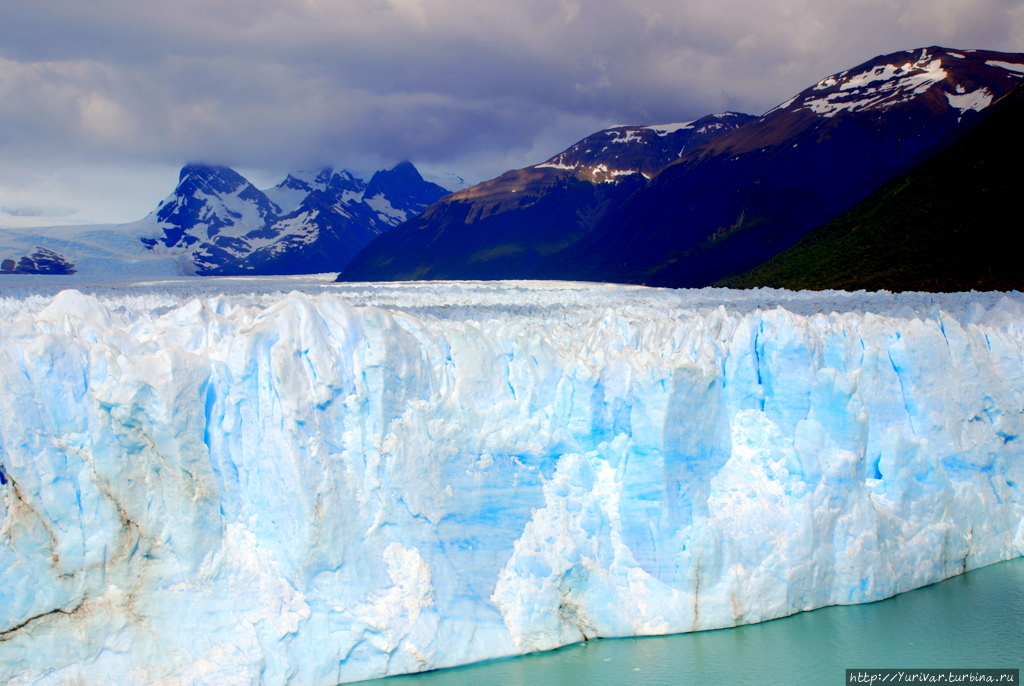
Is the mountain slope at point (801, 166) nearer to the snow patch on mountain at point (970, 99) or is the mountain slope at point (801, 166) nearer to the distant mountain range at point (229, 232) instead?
the snow patch on mountain at point (970, 99)

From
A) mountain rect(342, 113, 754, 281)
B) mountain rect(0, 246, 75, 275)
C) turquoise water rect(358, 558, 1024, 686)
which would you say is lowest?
turquoise water rect(358, 558, 1024, 686)

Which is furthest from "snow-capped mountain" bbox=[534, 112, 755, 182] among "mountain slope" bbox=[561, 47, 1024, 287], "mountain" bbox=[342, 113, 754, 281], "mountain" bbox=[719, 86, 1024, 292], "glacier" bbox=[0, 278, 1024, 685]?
"glacier" bbox=[0, 278, 1024, 685]

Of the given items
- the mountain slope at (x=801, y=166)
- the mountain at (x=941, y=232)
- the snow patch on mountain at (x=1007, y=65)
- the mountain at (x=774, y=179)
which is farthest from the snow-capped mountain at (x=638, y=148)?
the mountain at (x=941, y=232)

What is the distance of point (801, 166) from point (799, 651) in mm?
71350

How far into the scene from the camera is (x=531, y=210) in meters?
107

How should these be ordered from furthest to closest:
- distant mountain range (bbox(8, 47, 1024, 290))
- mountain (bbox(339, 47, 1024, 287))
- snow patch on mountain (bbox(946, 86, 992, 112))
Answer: snow patch on mountain (bbox(946, 86, 992, 112)) → mountain (bbox(339, 47, 1024, 287)) → distant mountain range (bbox(8, 47, 1024, 290))

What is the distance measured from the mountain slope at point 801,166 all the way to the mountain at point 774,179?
0.43ft

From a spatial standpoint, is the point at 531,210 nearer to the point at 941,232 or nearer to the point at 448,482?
the point at 941,232

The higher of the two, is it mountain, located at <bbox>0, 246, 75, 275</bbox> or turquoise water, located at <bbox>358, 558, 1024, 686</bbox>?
mountain, located at <bbox>0, 246, 75, 275</bbox>

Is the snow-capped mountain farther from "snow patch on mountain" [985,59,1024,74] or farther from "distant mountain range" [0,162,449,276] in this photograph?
"distant mountain range" [0,162,449,276]

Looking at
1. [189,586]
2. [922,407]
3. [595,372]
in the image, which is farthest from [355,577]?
[922,407]

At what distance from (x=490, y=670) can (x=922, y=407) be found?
23.3ft

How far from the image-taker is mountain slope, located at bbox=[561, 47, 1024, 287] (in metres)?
66.9

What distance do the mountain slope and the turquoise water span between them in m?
50.9
